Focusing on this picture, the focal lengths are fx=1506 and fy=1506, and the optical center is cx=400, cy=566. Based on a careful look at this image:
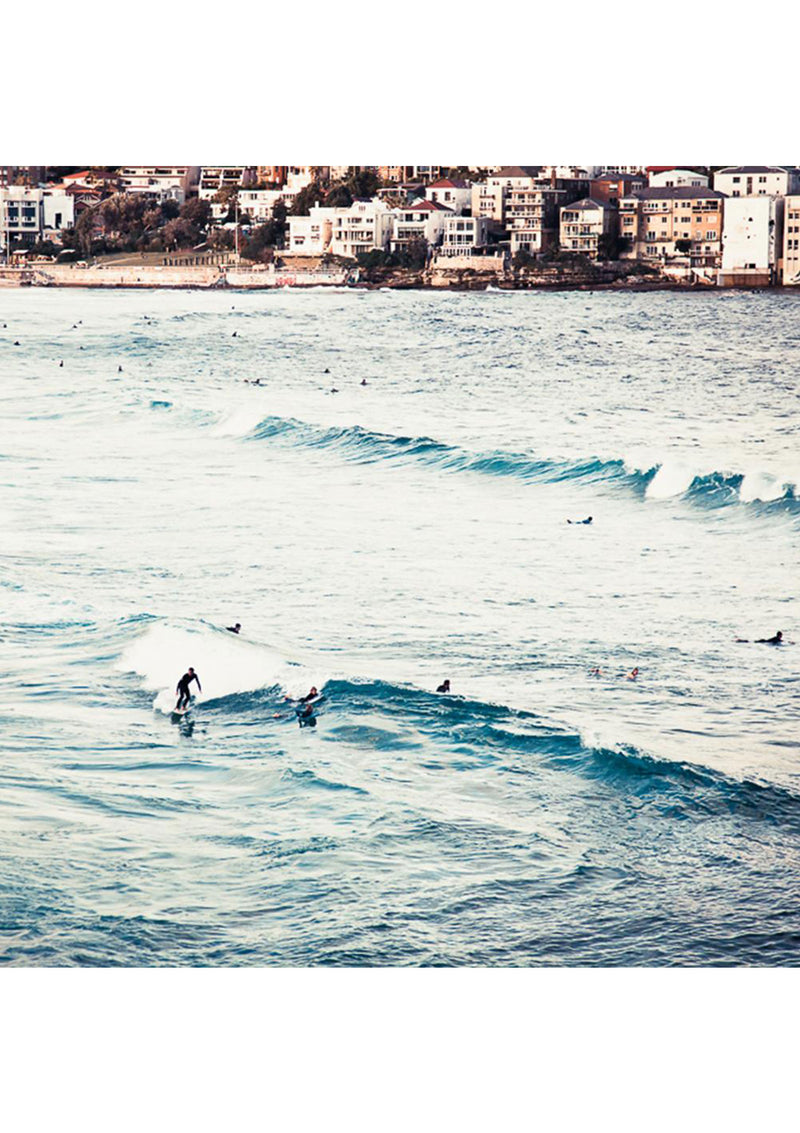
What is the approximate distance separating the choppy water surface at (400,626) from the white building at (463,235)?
15cm

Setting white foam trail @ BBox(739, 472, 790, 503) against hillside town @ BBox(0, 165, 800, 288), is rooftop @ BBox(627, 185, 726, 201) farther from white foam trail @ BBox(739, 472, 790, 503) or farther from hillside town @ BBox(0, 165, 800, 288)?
white foam trail @ BBox(739, 472, 790, 503)

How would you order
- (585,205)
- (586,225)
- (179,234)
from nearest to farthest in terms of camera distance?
1. (585,205)
2. (586,225)
3. (179,234)

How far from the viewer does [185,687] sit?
4168mm

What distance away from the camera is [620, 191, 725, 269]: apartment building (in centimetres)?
415

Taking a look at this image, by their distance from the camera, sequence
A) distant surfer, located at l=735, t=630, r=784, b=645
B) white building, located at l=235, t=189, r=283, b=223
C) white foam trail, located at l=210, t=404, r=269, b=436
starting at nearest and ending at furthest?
distant surfer, located at l=735, t=630, r=784, b=645 → white building, located at l=235, t=189, r=283, b=223 → white foam trail, located at l=210, t=404, r=269, b=436

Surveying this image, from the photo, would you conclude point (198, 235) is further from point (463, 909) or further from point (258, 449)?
point (463, 909)

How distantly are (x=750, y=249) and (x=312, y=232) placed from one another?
4.16 ft

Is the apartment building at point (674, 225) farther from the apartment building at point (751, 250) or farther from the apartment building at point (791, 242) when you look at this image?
the apartment building at point (791, 242)

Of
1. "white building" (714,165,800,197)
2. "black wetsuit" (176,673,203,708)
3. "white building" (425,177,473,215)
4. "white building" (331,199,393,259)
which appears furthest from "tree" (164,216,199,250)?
"white building" (714,165,800,197)

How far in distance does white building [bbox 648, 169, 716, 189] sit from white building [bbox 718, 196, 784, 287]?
162 mm

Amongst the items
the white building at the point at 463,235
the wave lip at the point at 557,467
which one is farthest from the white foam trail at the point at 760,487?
the white building at the point at 463,235

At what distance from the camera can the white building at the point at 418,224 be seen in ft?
13.8

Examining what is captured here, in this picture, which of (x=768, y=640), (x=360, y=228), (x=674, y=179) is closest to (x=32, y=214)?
(x=360, y=228)

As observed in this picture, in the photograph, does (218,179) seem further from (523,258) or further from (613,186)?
(613,186)
